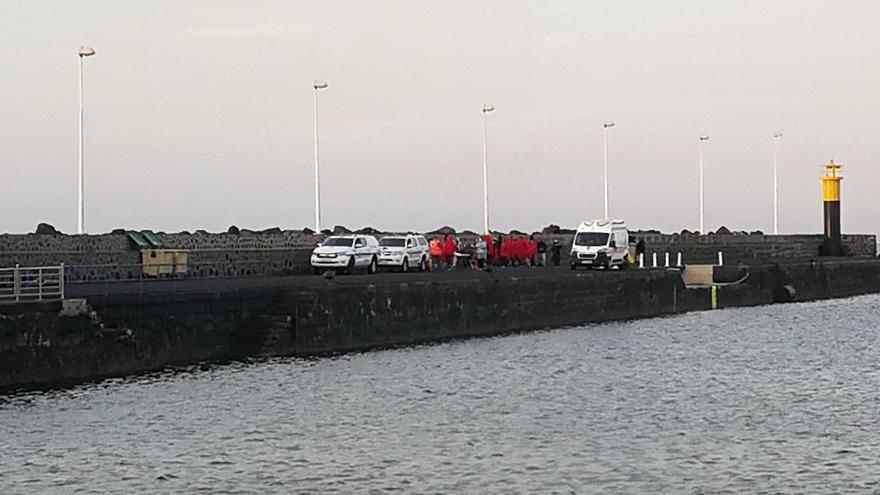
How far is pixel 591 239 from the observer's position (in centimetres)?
6197

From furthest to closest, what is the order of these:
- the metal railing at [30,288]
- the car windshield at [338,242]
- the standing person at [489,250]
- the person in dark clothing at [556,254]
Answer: the person in dark clothing at [556,254] → the standing person at [489,250] → the car windshield at [338,242] → the metal railing at [30,288]

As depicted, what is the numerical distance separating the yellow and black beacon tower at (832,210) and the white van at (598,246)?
29.9 meters

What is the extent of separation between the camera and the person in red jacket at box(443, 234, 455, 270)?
63744mm

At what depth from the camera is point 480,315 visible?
5038 centimetres

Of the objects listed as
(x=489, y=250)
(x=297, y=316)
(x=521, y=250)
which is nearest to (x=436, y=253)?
(x=489, y=250)

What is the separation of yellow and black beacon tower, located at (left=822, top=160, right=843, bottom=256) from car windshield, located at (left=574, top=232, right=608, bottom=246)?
30.7 m

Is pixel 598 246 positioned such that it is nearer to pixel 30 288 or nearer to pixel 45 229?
pixel 45 229

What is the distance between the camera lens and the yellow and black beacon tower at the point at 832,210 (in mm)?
88938

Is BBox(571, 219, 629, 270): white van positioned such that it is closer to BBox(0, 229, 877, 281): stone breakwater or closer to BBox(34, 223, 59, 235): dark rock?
BBox(0, 229, 877, 281): stone breakwater

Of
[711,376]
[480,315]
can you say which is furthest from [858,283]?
[711,376]

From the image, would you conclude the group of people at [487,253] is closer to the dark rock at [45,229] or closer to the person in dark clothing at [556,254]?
the person in dark clothing at [556,254]

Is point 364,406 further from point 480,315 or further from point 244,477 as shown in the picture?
point 480,315

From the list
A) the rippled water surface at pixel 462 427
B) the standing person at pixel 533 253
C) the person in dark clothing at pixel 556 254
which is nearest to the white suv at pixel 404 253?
the standing person at pixel 533 253


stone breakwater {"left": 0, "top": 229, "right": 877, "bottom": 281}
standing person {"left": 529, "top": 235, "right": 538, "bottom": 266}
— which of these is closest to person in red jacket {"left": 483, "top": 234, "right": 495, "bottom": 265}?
standing person {"left": 529, "top": 235, "right": 538, "bottom": 266}
